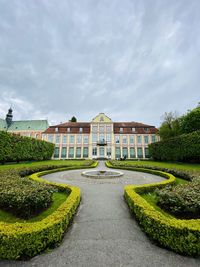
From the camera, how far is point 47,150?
3128 cm

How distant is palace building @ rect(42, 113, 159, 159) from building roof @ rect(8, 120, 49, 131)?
14.4m

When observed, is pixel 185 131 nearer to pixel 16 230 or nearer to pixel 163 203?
pixel 163 203

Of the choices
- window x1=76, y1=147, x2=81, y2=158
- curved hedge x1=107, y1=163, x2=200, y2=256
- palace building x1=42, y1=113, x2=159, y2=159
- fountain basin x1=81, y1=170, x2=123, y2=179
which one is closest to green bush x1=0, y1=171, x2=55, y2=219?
curved hedge x1=107, y1=163, x2=200, y2=256

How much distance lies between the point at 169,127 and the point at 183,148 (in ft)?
55.1

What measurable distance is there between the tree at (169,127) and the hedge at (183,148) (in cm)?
912

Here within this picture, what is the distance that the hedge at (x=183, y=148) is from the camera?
64.1 ft

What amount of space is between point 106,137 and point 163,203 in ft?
115

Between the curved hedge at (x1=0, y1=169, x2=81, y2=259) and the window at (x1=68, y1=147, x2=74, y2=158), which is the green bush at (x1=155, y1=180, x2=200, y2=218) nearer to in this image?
the curved hedge at (x1=0, y1=169, x2=81, y2=259)

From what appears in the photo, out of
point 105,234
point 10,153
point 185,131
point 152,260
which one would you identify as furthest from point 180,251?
point 185,131

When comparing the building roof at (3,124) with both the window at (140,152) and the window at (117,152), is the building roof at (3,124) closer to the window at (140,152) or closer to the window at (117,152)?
the window at (117,152)

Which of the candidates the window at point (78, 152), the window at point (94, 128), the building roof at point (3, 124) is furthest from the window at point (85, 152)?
the building roof at point (3, 124)

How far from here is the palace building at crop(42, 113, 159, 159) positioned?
131 feet

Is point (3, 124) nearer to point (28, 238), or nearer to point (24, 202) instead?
point (24, 202)

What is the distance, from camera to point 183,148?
21391 millimetres
